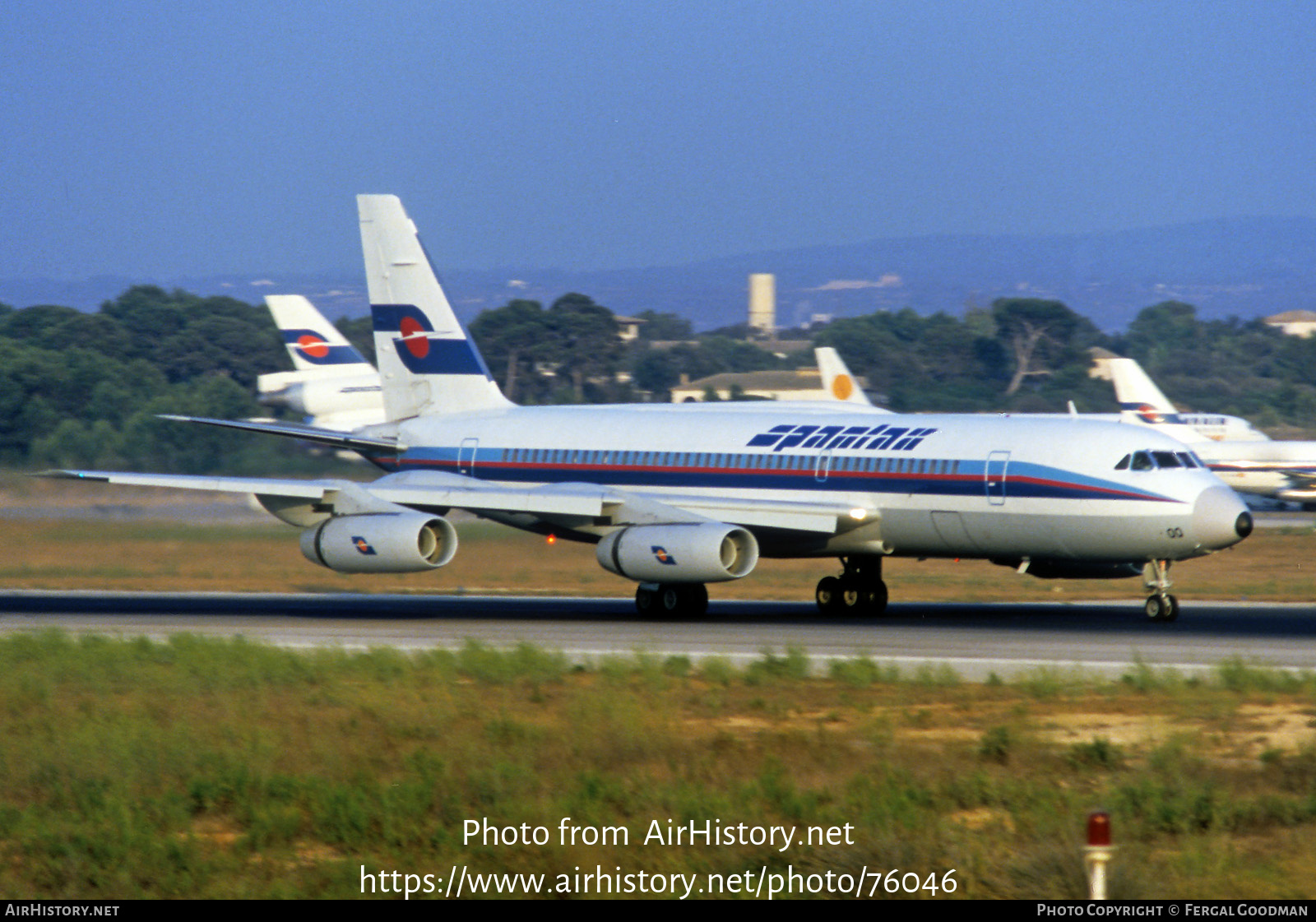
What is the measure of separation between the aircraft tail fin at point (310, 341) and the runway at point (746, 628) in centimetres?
1746

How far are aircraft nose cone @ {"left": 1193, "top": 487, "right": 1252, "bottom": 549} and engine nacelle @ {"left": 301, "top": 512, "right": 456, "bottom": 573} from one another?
12540mm

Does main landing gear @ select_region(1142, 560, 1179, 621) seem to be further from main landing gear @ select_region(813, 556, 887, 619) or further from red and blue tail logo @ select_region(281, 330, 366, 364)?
red and blue tail logo @ select_region(281, 330, 366, 364)

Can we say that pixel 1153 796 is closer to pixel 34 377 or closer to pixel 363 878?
pixel 363 878

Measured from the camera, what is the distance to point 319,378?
2061 inches

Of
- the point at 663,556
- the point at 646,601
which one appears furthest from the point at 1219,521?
the point at 646,601

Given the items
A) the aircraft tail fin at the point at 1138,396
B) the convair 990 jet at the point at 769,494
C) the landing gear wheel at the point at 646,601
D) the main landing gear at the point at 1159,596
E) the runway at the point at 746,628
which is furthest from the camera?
the aircraft tail fin at the point at 1138,396

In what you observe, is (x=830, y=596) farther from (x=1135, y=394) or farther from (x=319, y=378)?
(x=1135, y=394)

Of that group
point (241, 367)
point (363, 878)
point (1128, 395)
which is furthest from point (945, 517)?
point (241, 367)

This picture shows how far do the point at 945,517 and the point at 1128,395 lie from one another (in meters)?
44.8

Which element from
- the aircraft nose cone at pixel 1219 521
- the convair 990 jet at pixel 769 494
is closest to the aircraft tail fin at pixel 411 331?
the convair 990 jet at pixel 769 494

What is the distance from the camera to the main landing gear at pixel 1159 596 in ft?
92.7

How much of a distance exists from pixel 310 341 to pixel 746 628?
29.4m

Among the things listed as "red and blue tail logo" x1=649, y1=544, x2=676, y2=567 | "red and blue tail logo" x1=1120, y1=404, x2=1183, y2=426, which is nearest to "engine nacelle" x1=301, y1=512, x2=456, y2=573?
"red and blue tail logo" x1=649, y1=544, x2=676, y2=567

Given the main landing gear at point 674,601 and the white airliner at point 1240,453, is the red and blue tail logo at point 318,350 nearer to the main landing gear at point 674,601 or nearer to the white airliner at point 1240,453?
the main landing gear at point 674,601
